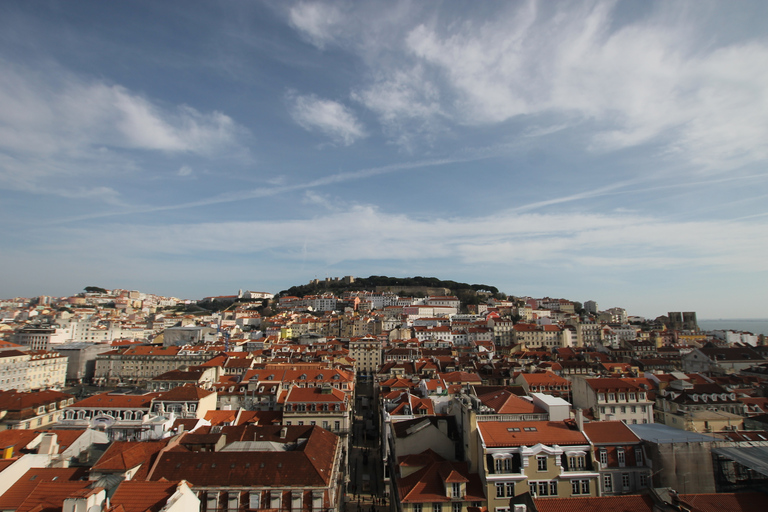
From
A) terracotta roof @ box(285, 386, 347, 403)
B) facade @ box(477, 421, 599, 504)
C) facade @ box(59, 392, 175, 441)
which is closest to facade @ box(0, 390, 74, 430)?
facade @ box(59, 392, 175, 441)

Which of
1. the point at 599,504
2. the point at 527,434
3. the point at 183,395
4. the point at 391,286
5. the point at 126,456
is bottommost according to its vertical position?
the point at 599,504

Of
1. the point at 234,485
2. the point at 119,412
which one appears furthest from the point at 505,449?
the point at 119,412

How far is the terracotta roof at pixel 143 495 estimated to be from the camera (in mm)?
17438

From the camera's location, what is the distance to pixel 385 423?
113ft

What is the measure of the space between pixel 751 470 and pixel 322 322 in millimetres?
106170

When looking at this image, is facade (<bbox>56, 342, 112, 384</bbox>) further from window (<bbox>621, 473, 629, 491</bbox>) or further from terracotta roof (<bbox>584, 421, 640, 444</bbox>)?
window (<bbox>621, 473, 629, 491</bbox>)

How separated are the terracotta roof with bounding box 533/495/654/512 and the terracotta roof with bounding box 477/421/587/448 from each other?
4.73 m

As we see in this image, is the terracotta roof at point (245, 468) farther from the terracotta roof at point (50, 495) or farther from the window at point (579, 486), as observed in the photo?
the window at point (579, 486)

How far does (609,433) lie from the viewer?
1009 inches

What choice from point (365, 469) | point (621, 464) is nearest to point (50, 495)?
point (365, 469)

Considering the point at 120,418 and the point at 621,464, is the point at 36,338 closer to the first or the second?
the point at 120,418

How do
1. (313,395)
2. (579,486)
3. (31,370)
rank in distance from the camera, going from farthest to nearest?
1. (31,370)
2. (313,395)
3. (579,486)

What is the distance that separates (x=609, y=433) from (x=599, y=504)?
8.28 metres

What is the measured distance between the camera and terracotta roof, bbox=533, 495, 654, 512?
1788 cm
